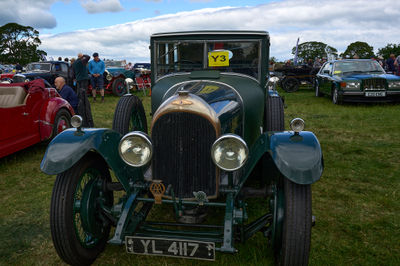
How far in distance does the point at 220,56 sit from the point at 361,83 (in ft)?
23.5

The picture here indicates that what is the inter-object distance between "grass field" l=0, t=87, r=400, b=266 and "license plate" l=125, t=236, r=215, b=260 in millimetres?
517

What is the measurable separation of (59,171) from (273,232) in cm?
160

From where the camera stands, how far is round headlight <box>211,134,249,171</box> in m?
2.31

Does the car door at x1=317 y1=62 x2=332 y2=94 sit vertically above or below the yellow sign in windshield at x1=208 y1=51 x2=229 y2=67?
below

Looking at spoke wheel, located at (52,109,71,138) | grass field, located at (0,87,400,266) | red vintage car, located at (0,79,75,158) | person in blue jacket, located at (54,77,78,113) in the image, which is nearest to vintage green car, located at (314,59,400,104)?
grass field, located at (0,87,400,266)

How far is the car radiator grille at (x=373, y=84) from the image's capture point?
9453 millimetres

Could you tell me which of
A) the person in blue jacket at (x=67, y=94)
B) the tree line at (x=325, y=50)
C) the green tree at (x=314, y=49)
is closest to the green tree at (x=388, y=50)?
the tree line at (x=325, y=50)

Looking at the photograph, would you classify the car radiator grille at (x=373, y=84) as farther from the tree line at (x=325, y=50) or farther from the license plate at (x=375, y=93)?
the tree line at (x=325, y=50)

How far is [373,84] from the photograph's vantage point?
9508 mm

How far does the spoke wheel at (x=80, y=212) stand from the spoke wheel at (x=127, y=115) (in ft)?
3.78

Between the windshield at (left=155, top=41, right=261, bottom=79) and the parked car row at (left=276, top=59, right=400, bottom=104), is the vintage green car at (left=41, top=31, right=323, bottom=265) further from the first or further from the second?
the parked car row at (left=276, top=59, right=400, bottom=104)

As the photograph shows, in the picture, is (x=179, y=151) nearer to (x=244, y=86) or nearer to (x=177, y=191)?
(x=177, y=191)

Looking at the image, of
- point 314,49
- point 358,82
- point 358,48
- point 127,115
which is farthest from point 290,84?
point 314,49

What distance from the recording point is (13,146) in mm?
4977
